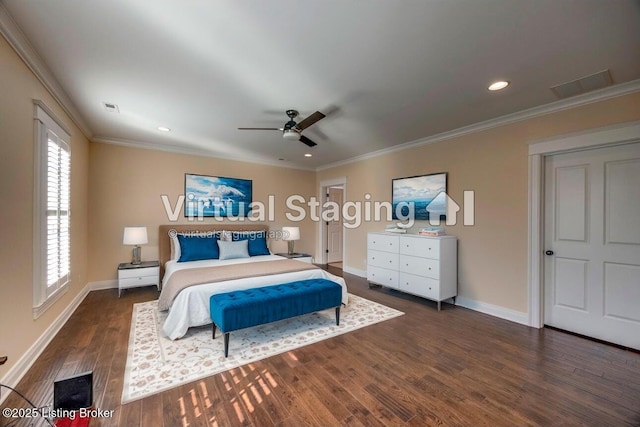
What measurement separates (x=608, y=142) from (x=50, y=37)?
16.9 ft

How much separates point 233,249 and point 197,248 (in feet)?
1.89

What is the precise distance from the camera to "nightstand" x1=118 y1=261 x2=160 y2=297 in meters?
4.22

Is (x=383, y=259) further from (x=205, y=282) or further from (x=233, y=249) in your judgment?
(x=205, y=282)

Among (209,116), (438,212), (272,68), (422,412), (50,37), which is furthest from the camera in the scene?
(438,212)

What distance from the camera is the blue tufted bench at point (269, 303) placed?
→ 8.41 feet

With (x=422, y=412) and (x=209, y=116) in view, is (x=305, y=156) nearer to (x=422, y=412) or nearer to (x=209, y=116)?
(x=209, y=116)

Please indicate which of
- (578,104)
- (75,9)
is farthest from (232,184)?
(578,104)

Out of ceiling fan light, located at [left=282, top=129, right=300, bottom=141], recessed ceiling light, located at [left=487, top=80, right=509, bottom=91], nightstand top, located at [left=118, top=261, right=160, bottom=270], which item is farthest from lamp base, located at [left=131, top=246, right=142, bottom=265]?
recessed ceiling light, located at [left=487, top=80, right=509, bottom=91]

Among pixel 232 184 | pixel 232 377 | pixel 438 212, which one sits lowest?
pixel 232 377

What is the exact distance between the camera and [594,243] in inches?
115

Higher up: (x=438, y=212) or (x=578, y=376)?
(x=438, y=212)

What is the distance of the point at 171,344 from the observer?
2.72 metres

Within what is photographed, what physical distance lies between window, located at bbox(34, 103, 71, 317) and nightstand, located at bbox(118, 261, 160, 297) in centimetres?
86

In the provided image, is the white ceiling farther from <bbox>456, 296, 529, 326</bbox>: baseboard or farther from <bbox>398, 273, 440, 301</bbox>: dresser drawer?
<bbox>456, 296, 529, 326</bbox>: baseboard
